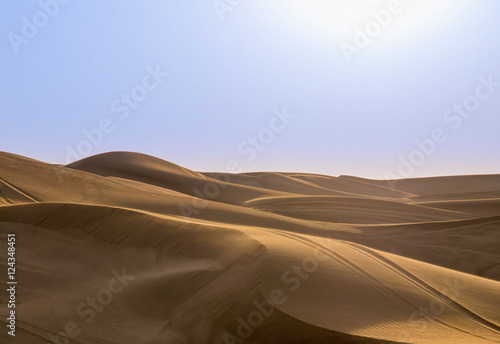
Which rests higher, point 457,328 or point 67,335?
point 457,328

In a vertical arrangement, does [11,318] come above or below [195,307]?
below

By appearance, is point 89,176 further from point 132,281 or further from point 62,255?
point 132,281

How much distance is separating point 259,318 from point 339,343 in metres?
1.08

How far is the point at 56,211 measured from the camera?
9.73 meters

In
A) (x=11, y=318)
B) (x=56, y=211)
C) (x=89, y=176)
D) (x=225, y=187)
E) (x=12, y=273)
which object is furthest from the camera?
(x=225, y=187)

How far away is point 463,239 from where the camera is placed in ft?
40.3

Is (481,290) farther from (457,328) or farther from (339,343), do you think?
(339,343)

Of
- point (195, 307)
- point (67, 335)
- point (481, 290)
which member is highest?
point (481, 290)

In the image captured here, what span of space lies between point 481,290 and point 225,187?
1876cm

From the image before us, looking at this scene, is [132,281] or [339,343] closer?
[339,343]

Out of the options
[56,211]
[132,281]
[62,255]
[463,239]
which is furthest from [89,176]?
[463,239]

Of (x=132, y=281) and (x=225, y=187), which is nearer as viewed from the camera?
(x=132, y=281)

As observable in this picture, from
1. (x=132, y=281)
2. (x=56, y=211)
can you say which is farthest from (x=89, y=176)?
(x=132, y=281)

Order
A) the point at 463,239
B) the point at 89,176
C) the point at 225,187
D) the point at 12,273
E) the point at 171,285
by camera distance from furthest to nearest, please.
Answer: the point at 225,187 → the point at 89,176 → the point at 463,239 → the point at 12,273 → the point at 171,285
